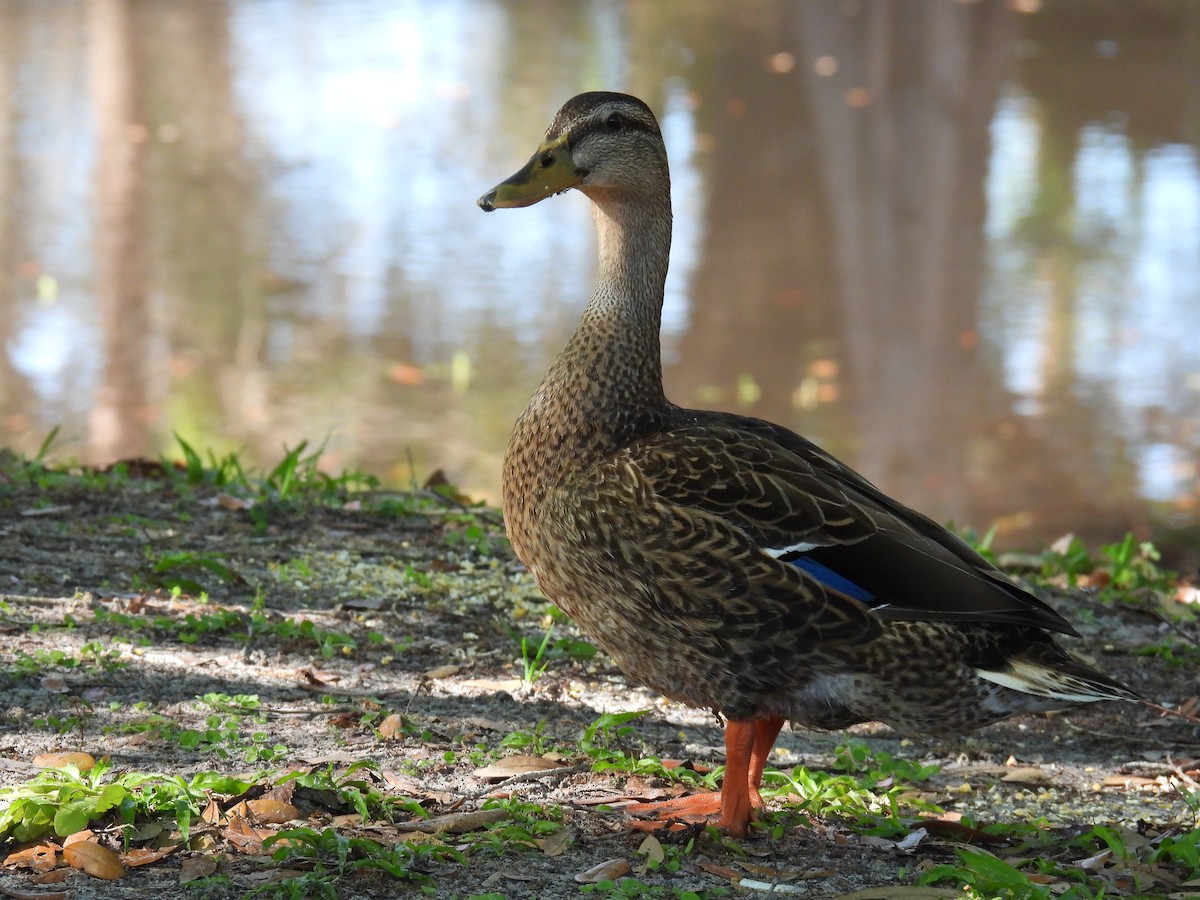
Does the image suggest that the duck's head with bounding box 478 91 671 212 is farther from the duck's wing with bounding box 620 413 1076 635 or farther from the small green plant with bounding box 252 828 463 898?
the small green plant with bounding box 252 828 463 898

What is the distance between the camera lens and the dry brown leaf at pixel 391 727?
3598 mm

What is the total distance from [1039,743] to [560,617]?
57.1 inches

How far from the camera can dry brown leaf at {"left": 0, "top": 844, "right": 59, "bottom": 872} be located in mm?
2855

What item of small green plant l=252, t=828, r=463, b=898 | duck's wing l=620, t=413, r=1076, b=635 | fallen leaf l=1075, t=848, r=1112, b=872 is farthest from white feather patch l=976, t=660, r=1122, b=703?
small green plant l=252, t=828, r=463, b=898

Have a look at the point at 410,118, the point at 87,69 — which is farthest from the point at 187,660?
the point at 87,69

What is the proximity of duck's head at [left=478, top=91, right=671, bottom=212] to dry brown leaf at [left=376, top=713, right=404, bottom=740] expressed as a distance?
1271 mm

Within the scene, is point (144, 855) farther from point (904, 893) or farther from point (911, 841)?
point (911, 841)

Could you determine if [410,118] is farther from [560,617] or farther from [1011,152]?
[560,617]

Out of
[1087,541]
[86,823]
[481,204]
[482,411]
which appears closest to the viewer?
[86,823]

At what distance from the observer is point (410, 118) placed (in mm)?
13922

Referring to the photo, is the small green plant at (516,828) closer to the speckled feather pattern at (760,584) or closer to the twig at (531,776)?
the twig at (531,776)

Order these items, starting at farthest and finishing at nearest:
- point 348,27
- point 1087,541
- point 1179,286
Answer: point 348,27, point 1179,286, point 1087,541

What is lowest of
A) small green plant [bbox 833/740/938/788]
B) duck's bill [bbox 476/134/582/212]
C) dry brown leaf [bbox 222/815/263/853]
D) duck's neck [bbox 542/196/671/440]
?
small green plant [bbox 833/740/938/788]

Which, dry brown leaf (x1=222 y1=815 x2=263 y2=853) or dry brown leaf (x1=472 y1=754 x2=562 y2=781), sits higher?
dry brown leaf (x1=222 y1=815 x2=263 y2=853)
